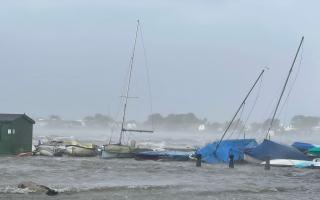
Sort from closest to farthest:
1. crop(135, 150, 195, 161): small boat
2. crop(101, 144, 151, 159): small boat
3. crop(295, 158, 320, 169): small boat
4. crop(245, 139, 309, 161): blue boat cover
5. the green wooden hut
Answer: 1. crop(295, 158, 320, 169): small boat
2. crop(245, 139, 309, 161): blue boat cover
3. the green wooden hut
4. crop(135, 150, 195, 161): small boat
5. crop(101, 144, 151, 159): small boat

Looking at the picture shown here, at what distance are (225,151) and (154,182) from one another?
66.0 feet

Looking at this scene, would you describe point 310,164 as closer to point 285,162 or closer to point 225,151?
point 285,162

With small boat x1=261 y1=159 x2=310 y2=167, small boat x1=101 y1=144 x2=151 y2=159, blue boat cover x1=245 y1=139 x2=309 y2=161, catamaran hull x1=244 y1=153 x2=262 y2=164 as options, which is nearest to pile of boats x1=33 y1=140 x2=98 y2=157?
small boat x1=101 y1=144 x2=151 y2=159

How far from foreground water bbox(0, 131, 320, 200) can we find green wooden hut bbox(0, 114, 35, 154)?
560 centimetres

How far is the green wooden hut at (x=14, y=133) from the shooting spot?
166ft

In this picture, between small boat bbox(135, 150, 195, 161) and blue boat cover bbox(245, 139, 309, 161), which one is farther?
small boat bbox(135, 150, 195, 161)

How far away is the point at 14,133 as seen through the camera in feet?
168

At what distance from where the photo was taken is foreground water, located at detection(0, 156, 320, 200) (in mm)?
26375

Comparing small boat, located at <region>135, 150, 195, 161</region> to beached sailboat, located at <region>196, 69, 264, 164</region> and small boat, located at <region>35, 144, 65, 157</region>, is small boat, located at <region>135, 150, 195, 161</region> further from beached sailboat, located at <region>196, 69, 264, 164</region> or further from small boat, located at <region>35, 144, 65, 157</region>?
small boat, located at <region>35, 144, 65, 157</region>

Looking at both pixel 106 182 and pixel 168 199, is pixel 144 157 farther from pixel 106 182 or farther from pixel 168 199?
pixel 168 199

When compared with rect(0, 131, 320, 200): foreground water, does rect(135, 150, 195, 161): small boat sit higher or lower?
higher

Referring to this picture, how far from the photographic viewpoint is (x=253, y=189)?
29.9 meters

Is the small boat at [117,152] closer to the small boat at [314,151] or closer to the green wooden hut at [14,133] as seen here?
the green wooden hut at [14,133]

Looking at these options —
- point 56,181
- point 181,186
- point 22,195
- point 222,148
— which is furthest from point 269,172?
point 22,195
